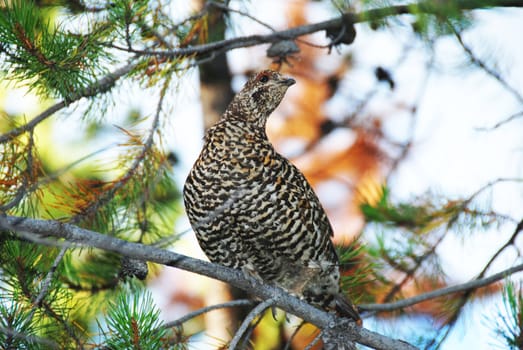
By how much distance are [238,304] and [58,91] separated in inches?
58.7

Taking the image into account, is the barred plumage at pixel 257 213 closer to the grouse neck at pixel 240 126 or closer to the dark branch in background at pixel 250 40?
the grouse neck at pixel 240 126

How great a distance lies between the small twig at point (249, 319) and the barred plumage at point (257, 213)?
54 cm

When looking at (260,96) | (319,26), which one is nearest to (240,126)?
(260,96)

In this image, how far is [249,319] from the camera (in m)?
2.93

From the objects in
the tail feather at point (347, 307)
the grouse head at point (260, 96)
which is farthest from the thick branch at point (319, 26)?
the tail feather at point (347, 307)

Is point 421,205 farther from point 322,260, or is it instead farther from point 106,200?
point 106,200

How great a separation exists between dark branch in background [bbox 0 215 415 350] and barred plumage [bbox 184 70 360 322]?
0.35m

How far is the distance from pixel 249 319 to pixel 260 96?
1.78 m

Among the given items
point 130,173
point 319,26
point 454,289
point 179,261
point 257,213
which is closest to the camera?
point 179,261

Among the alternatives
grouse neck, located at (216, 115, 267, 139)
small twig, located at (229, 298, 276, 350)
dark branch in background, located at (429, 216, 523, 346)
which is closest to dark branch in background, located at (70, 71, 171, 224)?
grouse neck, located at (216, 115, 267, 139)

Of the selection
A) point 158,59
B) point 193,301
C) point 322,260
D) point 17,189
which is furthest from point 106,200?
point 193,301

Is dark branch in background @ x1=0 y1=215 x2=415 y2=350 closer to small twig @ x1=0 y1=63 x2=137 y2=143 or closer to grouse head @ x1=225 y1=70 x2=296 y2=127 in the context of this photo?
small twig @ x1=0 y1=63 x2=137 y2=143

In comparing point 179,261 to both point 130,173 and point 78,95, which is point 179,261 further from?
point 78,95

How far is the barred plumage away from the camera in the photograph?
144 inches
